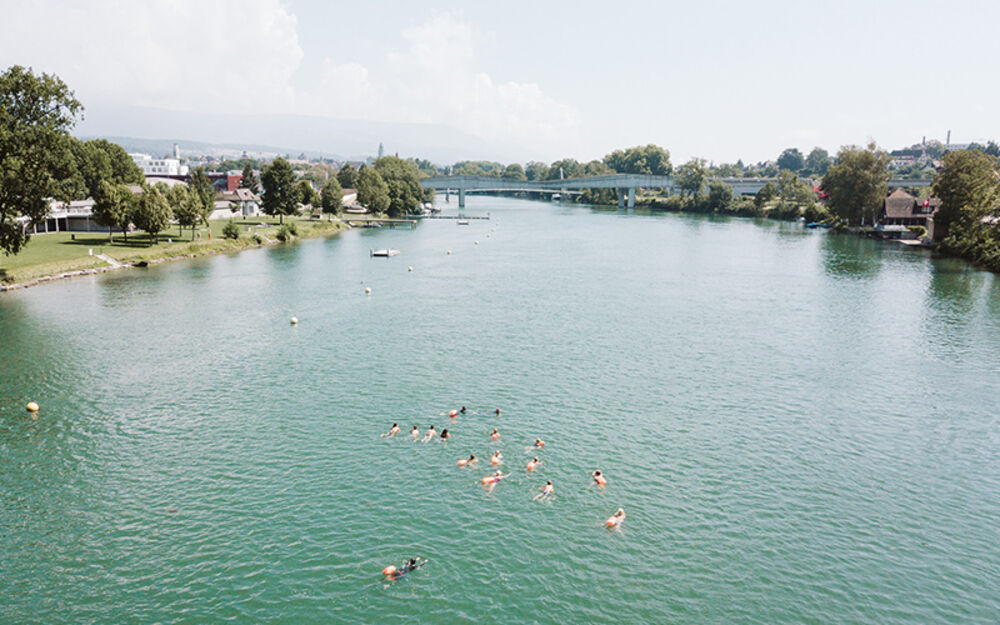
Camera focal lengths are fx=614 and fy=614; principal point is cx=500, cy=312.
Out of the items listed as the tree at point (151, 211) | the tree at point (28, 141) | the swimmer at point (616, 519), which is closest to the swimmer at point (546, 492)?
the swimmer at point (616, 519)

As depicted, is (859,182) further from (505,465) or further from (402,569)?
(402,569)

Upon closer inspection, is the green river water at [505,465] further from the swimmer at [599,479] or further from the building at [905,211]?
the building at [905,211]

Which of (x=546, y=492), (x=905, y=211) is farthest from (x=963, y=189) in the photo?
(x=546, y=492)

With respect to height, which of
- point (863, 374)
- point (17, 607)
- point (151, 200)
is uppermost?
point (151, 200)

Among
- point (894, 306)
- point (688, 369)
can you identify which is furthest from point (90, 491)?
point (894, 306)

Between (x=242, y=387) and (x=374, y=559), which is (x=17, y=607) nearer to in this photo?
(x=374, y=559)
